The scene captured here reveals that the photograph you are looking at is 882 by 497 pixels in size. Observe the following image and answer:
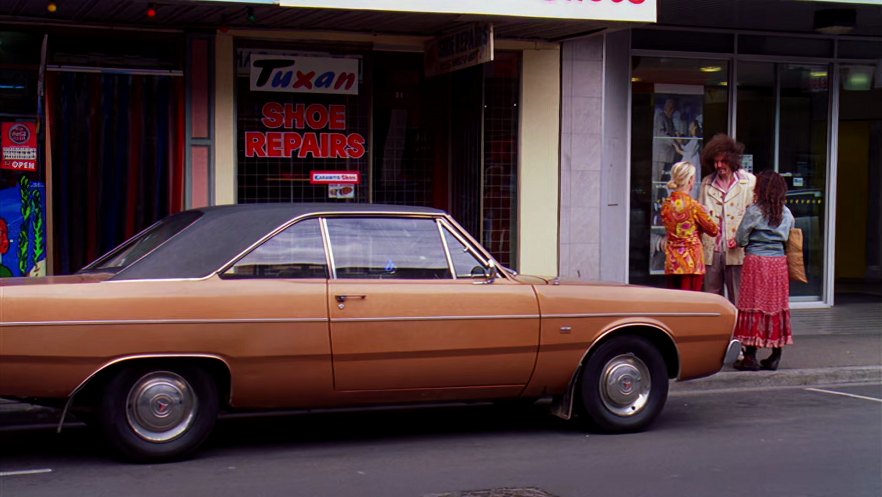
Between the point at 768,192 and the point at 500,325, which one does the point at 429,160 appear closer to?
the point at 768,192

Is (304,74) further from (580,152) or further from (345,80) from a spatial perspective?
(580,152)

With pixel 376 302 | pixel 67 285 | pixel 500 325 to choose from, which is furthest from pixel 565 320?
pixel 67 285

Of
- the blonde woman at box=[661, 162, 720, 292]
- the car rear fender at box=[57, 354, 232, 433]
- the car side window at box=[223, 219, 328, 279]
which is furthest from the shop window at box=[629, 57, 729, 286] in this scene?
the car rear fender at box=[57, 354, 232, 433]

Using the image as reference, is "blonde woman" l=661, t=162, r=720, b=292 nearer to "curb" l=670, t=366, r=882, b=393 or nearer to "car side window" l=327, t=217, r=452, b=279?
"curb" l=670, t=366, r=882, b=393

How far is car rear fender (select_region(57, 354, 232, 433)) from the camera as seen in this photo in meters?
6.48

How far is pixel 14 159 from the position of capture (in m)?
11.1

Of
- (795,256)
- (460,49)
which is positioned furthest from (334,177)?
(795,256)

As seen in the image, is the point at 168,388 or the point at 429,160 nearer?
the point at 168,388

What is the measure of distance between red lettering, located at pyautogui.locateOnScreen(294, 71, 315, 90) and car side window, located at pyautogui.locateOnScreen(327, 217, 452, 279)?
200 inches

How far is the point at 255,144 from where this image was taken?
39.3ft

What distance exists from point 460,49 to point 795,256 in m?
4.04

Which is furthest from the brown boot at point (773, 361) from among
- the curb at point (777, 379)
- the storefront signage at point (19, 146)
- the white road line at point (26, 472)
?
the storefront signage at point (19, 146)

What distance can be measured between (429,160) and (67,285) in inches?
283

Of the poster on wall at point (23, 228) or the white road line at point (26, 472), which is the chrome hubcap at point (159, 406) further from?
the poster on wall at point (23, 228)
